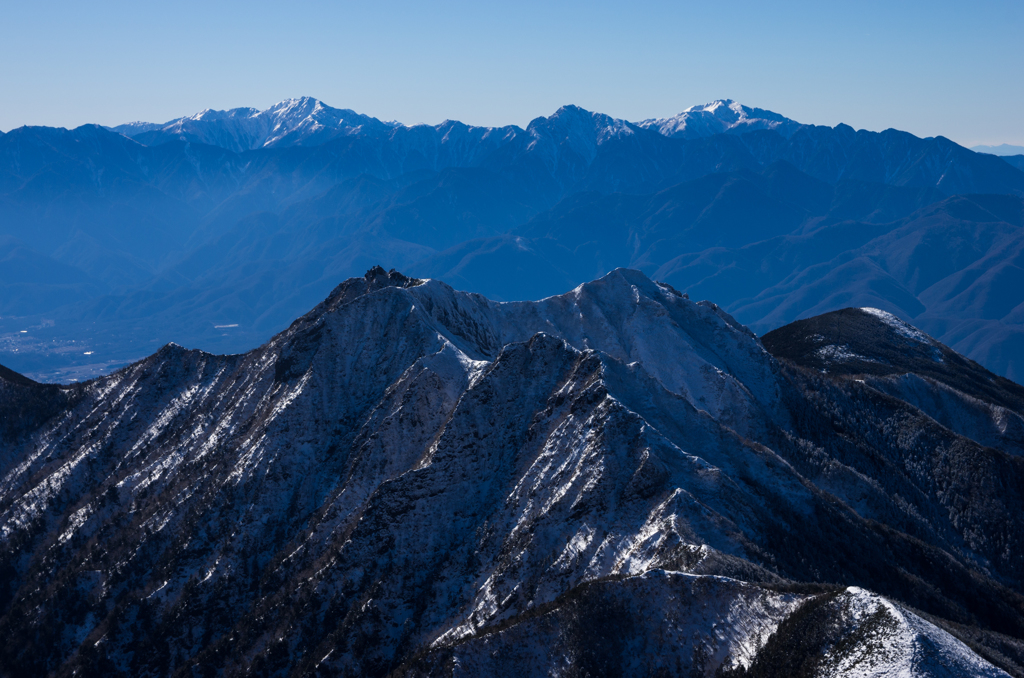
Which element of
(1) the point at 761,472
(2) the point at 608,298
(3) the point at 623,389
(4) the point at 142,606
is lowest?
(4) the point at 142,606

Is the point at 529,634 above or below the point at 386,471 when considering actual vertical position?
below

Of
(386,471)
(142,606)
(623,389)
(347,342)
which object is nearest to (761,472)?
(623,389)

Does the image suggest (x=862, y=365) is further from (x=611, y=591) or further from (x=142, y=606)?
(x=142, y=606)

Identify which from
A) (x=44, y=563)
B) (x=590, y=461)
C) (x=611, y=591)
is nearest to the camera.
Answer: (x=611, y=591)

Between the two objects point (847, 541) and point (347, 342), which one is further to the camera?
point (347, 342)

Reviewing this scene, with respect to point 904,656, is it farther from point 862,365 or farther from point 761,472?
point 862,365

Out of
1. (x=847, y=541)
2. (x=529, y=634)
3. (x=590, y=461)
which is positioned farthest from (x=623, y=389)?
(x=529, y=634)

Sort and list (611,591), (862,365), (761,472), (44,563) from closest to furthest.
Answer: (611,591), (761,472), (44,563), (862,365)
